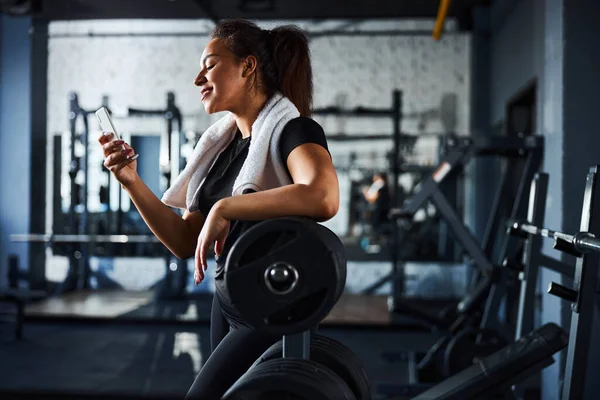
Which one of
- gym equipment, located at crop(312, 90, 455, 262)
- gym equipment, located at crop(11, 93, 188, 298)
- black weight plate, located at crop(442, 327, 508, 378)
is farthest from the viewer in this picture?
gym equipment, located at crop(312, 90, 455, 262)

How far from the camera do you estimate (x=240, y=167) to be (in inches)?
49.4

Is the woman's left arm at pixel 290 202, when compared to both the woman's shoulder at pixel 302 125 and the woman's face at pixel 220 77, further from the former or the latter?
the woman's face at pixel 220 77

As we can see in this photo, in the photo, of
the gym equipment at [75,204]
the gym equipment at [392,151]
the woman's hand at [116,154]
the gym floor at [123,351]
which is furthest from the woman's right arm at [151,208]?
the gym equipment at [75,204]

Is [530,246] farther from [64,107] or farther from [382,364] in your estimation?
[64,107]

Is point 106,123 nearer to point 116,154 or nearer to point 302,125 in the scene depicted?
point 116,154

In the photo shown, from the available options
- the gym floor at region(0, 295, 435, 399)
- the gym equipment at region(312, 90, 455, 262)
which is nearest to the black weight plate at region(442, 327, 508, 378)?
the gym floor at region(0, 295, 435, 399)

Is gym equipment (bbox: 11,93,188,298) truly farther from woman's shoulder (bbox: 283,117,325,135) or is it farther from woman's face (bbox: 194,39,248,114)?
woman's shoulder (bbox: 283,117,325,135)

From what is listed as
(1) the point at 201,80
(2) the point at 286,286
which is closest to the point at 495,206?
(1) the point at 201,80

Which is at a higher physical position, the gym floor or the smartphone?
the smartphone

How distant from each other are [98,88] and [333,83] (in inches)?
101

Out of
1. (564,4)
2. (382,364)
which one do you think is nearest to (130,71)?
(382,364)

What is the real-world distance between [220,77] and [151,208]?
307mm

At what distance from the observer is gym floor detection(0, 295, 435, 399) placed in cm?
309

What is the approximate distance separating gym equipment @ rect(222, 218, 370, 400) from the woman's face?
0.35 m
